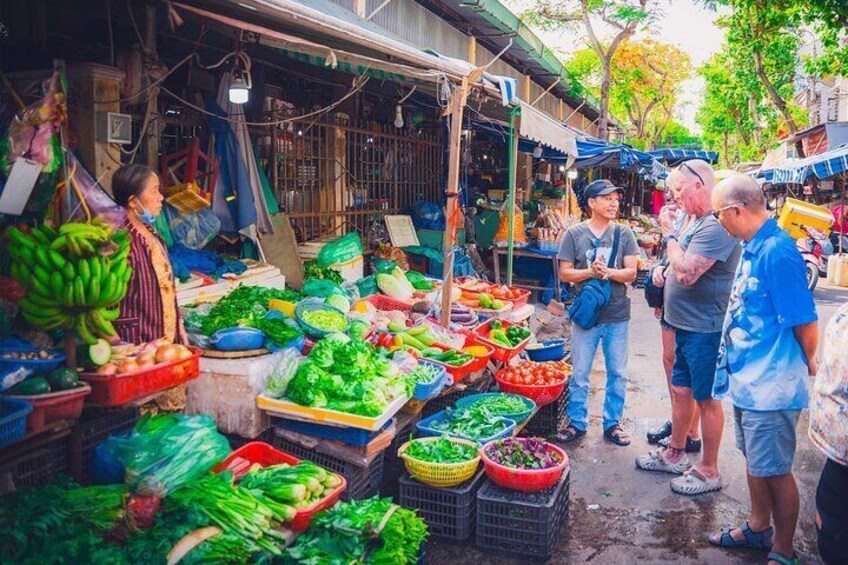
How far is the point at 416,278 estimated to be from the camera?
938cm

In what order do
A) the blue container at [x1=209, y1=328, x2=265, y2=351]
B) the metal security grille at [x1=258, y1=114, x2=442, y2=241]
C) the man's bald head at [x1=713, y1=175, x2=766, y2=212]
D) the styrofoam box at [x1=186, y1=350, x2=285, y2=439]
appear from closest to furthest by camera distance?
the man's bald head at [x1=713, y1=175, x2=766, y2=212], the styrofoam box at [x1=186, y1=350, x2=285, y2=439], the blue container at [x1=209, y1=328, x2=265, y2=351], the metal security grille at [x1=258, y1=114, x2=442, y2=241]

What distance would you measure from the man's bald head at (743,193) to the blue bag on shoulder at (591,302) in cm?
200

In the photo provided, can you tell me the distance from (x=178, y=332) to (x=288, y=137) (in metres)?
5.19

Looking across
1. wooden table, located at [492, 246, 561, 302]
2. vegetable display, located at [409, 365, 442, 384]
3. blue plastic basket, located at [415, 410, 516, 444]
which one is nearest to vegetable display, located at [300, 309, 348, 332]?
vegetable display, located at [409, 365, 442, 384]

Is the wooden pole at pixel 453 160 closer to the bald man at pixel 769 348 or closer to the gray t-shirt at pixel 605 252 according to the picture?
the gray t-shirt at pixel 605 252

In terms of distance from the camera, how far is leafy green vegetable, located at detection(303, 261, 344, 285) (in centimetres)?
840

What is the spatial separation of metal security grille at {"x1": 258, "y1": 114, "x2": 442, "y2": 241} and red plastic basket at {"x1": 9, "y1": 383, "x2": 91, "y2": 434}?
18.9 ft

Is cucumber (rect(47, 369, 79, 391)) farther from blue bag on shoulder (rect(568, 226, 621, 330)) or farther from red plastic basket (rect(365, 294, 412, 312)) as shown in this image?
red plastic basket (rect(365, 294, 412, 312))

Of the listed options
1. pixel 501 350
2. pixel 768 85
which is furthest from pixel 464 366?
pixel 768 85

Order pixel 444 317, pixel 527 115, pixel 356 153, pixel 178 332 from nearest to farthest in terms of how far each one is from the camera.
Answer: pixel 178 332, pixel 444 317, pixel 527 115, pixel 356 153

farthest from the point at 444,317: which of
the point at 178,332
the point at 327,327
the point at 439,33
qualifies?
the point at 439,33

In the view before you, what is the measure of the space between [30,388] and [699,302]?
4.44 metres

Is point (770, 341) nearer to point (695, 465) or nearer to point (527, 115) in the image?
point (695, 465)

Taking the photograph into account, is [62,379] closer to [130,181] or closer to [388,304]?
[130,181]
